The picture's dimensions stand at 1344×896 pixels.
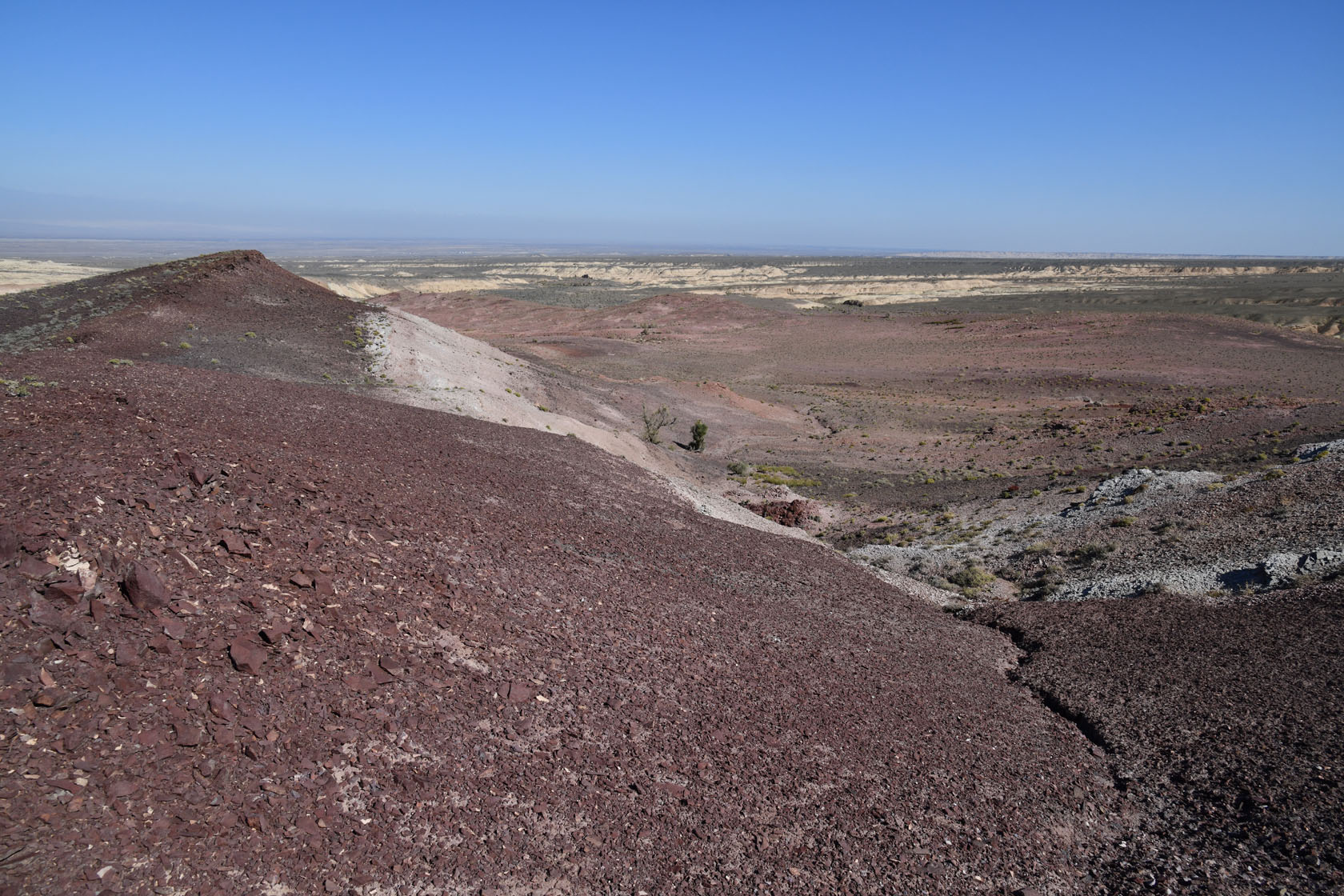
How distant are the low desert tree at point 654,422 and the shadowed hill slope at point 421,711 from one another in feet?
58.1

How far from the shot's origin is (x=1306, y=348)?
54.4 meters

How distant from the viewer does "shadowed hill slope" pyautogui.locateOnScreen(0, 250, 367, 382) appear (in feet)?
71.5

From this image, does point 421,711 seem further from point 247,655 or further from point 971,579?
point 971,579

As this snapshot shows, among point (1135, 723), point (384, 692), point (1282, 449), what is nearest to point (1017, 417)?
point (1282, 449)

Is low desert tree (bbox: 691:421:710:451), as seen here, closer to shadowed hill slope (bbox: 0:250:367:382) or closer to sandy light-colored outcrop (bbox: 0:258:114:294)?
shadowed hill slope (bbox: 0:250:367:382)

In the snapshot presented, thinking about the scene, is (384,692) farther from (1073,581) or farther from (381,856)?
(1073,581)

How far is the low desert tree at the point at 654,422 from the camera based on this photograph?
97.0 feet

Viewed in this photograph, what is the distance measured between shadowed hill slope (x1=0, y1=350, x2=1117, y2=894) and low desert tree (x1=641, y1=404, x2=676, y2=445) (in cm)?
1771

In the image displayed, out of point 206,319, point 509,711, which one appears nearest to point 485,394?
point 206,319

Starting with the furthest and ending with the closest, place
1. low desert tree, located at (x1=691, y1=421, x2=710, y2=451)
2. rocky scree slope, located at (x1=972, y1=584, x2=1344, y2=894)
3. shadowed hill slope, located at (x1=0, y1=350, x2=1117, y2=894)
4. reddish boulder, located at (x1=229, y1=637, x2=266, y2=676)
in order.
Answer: low desert tree, located at (x1=691, y1=421, x2=710, y2=451)
rocky scree slope, located at (x1=972, y1=584, x2=1344, y2=894)
reddish boulder, located at (x1=229, y1=637, x2=266, y2=676)
shadowed hill slope, located at (x1=0, y1=350, x2=1117, y2=894)

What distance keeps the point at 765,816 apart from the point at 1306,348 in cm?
6568

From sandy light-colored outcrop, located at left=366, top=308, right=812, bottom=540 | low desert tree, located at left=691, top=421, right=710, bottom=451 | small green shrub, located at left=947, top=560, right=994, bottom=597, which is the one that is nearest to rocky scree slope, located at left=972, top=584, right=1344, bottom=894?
small green shrub, located at left=947, top=560, right=994, bottom=597

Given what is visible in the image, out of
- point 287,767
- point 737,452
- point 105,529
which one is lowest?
point 737,452

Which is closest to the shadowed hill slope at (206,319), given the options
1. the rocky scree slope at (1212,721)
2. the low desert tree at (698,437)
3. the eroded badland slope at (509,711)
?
the eroded badland slope at (509,711)
